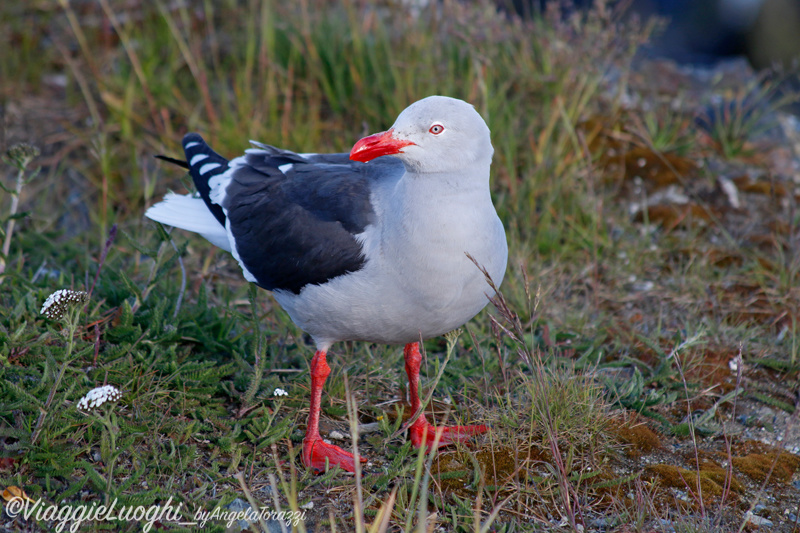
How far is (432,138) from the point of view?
2738 mm

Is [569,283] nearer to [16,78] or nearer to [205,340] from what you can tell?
[205,340]

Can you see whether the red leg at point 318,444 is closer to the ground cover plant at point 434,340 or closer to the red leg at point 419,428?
the ground cover plant at point 434,340

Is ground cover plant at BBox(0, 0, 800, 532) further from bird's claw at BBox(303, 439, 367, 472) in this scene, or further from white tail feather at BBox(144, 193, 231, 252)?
white tail feather at BBox(144, 193, 231, 252)

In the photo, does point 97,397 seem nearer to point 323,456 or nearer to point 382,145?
point 323,456

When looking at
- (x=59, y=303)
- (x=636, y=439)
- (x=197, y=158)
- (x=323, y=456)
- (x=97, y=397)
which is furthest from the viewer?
(x=197, y=158)

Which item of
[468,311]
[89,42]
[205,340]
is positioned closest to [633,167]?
[468,311]

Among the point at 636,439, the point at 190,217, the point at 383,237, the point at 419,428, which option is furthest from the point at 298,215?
the point at 636,439

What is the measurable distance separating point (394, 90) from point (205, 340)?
274cm

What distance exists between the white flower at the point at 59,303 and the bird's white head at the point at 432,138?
4.17ft

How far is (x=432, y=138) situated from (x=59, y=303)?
63.5 inches

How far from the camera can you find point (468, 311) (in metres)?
2.95

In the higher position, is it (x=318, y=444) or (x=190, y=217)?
(x=190, y=217)

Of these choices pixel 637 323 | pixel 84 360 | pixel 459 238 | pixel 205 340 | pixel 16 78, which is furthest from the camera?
pixel 16 78

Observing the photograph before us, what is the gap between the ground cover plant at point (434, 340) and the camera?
9.16 ft
